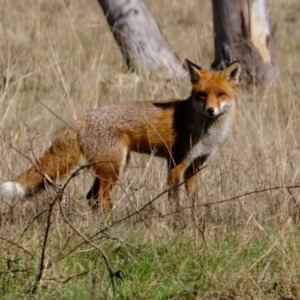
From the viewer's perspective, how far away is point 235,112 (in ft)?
22.6

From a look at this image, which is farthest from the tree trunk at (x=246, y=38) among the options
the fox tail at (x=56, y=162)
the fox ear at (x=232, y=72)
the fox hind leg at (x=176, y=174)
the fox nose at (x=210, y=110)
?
the fox tail at (x=56, y=162)

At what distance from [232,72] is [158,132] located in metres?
0.72

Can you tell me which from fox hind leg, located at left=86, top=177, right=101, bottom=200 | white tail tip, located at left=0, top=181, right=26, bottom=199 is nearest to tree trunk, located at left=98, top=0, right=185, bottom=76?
fox hind leg, located at left=86, top=177, right=101, bottom=200

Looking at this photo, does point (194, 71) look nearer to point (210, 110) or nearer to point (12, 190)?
point (210, 110)

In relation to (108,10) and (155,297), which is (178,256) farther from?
(108,10)

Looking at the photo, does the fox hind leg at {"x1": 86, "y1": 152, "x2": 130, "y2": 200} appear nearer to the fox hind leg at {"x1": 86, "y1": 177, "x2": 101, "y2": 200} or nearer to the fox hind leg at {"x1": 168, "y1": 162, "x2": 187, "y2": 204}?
the fox hind leg at {"x1": 86, "y1": 177, "x2": 101, "y2": 200}

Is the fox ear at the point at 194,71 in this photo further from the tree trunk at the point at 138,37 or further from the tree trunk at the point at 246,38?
the tree trunk at the point at 138,37

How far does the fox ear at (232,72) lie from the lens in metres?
6.63

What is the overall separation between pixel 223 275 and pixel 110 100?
4779 mm

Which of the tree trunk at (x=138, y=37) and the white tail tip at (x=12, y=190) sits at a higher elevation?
the tree trunk at (x=138, y=37)

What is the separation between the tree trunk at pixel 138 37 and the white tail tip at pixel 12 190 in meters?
4.42

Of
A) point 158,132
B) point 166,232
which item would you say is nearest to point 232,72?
point 158,132

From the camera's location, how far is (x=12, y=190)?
5.50 metres

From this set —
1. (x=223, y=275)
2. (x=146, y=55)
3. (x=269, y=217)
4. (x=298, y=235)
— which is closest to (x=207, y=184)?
(x=269, y=217)
